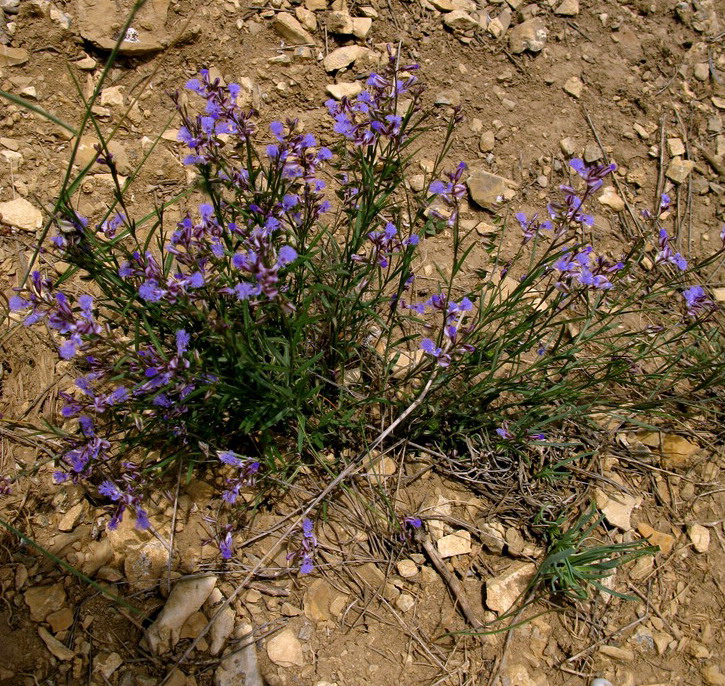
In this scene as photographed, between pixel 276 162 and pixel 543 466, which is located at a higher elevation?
pixel 276 162

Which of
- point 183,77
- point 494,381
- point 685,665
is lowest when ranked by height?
point 685,665

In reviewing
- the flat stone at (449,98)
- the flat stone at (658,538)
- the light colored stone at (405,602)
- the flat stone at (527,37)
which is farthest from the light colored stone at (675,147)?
the light colored stone at (405,602)

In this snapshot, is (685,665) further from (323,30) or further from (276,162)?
(323,30)

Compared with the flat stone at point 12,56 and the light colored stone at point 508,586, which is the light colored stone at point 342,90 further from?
the light colored stone at point 508,586

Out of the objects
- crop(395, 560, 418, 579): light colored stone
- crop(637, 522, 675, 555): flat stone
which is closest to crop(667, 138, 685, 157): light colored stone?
crop(637, 522, 675, 555): flat stone

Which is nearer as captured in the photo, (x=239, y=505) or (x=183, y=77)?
(x=239, y=505)

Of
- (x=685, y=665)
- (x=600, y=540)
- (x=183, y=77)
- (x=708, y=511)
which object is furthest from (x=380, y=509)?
(x=183, y=77)

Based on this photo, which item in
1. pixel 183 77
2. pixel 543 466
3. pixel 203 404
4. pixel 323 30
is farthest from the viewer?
pixel 323 30
